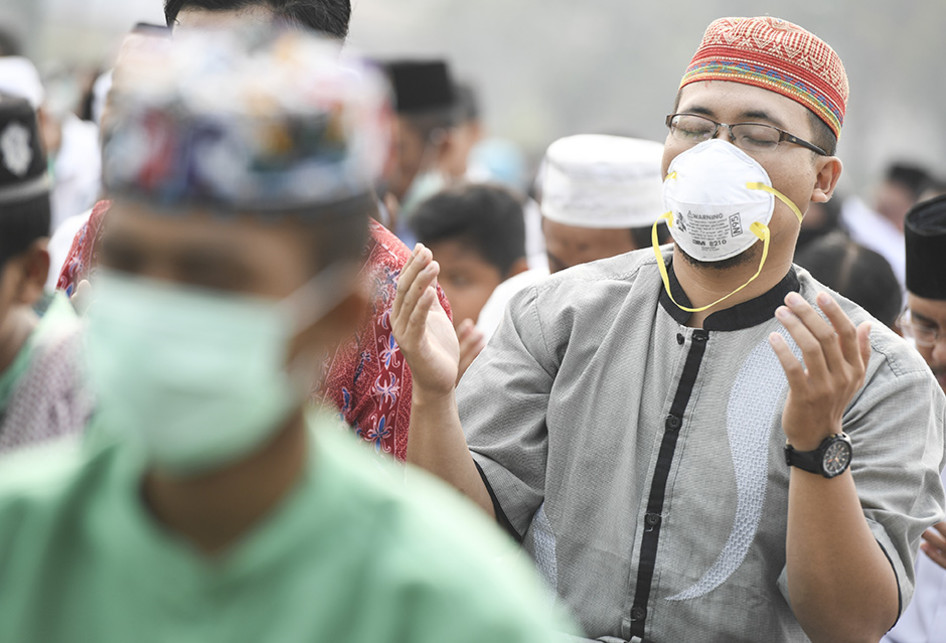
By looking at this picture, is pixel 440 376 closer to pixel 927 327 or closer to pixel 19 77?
pixel 927 327

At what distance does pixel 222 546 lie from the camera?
1.44 m

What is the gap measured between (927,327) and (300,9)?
2.25 meters

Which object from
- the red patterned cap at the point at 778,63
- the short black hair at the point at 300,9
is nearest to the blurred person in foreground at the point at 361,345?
the short black hair at the point at 300,9

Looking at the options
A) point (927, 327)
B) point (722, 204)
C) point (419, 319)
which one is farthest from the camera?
point (927, 327)

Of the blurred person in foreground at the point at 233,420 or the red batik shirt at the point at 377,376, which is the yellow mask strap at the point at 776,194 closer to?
the red batik shirt at the point at 377,376

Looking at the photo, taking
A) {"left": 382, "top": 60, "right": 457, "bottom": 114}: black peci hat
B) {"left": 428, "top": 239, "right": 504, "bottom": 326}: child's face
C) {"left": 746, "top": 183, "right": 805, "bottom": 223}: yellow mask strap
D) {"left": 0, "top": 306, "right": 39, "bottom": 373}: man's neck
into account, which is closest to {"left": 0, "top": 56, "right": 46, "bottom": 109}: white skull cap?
{"left": 382, "top": 60, "right": 457, "bottom": 114}: black peci hat

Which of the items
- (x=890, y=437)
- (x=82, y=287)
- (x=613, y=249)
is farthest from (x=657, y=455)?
(x=613, y=249)

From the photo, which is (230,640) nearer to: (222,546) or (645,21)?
(222,546)

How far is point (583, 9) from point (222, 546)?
4127cm

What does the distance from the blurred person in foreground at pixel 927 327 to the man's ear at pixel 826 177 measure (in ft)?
2.84

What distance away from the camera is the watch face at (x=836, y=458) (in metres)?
2.47

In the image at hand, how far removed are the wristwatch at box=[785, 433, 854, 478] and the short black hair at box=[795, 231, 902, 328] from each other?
2.07m

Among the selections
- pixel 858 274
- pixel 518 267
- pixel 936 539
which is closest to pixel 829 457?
pixel 936 539

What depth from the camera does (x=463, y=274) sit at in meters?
5.34
